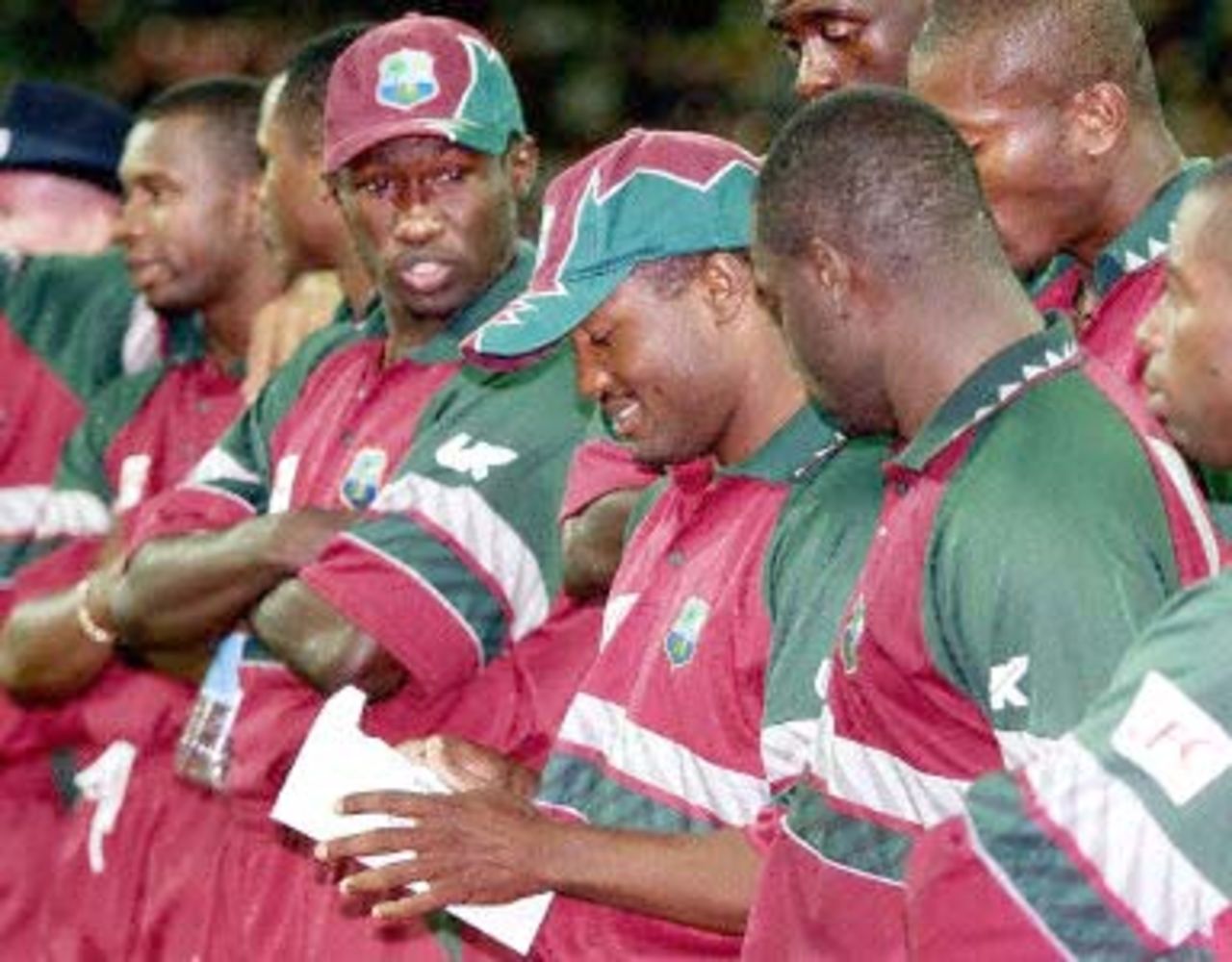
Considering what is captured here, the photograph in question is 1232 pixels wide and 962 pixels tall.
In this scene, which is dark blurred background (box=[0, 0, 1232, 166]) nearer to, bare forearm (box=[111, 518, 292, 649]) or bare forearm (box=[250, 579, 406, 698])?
bare forearm (box=[111, 518, 292, 649])

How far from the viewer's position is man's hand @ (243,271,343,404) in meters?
6.81

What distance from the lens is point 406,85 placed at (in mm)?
5801

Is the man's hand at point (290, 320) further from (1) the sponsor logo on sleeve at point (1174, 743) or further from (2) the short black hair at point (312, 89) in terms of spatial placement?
(1) the sponsor logo on sleeve at point (1174, 743)

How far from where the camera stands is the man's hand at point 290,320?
6812 millimetres

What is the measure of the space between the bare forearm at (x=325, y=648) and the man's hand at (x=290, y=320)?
1284mm

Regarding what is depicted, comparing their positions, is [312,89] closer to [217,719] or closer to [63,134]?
[217,719]

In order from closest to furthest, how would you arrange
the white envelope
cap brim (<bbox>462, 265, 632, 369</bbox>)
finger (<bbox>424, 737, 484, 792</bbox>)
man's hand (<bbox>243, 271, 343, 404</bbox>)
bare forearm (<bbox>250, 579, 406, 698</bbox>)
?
the white envelope
cap brim (<bbox>462, 265, 632, 369</bbox>)
finger (<bbox>424, 737, 484, 792</bbox>)
bare forearm (<bbox>250, 579, 406, 698</bbox>)
man's hand (<bbox>243, 271, 343, 404</bbox>)

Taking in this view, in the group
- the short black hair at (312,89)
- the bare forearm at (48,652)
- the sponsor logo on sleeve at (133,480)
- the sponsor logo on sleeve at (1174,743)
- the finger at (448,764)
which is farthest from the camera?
the sponsor logo on sleeve at (133,480)

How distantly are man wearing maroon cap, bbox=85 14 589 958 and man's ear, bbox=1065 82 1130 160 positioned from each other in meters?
0.98

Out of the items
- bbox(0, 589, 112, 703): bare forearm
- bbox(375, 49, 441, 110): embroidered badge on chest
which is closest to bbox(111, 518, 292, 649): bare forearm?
bbox(0, 589, 112, 703): bare forearm

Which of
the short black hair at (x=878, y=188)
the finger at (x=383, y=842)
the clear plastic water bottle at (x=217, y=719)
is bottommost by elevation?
the clear plastic water bottle at (x=217, y=719)

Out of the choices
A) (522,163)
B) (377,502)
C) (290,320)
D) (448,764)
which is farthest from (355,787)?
(290,320)

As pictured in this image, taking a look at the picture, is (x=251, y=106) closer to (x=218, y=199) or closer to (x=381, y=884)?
(x=218, y=199)

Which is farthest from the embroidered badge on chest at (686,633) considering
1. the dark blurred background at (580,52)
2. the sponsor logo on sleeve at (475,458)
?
the dark blurred background at (580,52)
